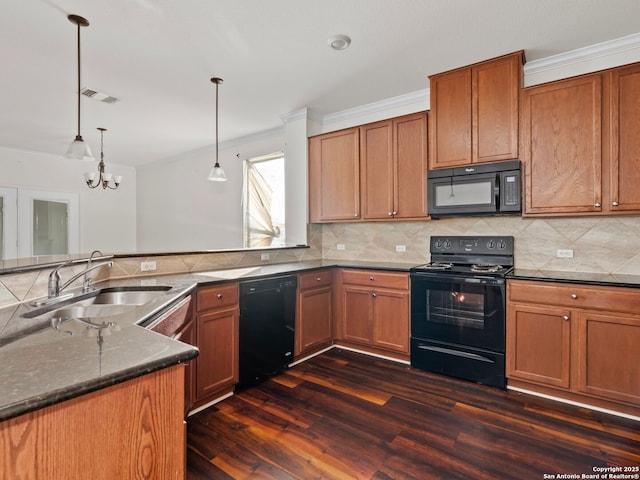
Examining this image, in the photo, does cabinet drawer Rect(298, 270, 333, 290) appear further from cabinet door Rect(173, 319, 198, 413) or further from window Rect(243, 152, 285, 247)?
window Rect(243, 152, 285, 247)

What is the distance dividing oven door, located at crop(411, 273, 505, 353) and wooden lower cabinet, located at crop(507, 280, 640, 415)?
0.31 ft

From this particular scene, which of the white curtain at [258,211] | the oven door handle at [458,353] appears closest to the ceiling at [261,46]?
the white curtain at [258,211]

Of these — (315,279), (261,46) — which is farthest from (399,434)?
(261,46)

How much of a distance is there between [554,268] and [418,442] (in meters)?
1.90

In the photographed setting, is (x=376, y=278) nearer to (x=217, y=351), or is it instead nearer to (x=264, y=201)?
(x=217, y=351)

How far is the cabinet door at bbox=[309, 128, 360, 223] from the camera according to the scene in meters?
3.63

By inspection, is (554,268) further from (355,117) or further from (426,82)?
(355,117)

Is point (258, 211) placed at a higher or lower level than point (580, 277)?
higher

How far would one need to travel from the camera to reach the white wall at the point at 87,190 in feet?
18.2

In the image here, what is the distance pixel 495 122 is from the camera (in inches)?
109

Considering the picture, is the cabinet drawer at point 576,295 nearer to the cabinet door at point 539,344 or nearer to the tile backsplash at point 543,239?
the cabinet door at point 539,344

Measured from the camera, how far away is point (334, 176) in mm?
3779

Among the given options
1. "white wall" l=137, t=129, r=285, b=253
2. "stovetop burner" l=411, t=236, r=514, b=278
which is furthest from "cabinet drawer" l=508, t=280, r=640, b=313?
"white wall" l=137, t=129, r=285, b=253

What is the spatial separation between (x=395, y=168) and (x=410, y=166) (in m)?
0.15
